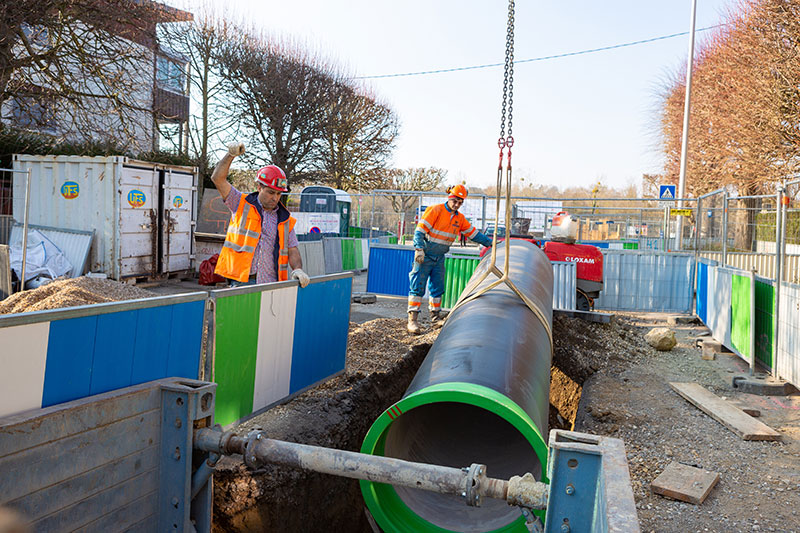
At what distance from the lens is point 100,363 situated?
2.94 meters

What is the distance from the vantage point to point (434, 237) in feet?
28.9

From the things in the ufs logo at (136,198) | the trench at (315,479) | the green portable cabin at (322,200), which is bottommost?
the trench at (315,479)

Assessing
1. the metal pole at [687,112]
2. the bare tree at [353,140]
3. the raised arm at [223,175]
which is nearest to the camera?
the raised arm at [223,175]

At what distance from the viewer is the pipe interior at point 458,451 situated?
136 inches

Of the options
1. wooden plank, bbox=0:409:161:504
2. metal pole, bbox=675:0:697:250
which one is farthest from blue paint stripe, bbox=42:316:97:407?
metal pole, bbox=675:0:697:250

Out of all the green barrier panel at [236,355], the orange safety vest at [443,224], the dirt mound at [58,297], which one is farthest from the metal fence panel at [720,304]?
the dirt mound at [58,297]

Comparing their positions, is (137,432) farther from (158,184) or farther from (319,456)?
(158,184)

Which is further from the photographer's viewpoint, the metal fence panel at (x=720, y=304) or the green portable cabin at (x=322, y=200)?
the green portable cabin at (x=322, y=200)

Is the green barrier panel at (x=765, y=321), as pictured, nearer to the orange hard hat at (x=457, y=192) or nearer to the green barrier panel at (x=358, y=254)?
the orange hard hat at (x=457, y=192)

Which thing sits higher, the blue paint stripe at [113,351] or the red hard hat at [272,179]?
the red hard hat at [272,179]

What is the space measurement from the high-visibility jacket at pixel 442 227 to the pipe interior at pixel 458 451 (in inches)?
161

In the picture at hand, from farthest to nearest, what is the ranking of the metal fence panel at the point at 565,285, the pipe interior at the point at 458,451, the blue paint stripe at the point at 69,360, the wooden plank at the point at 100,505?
the metal fence panel at the point at 565,285
the pipe interior at the point at 458,451
the blue paint stripe at the point at 69,360
the wooden plank at the point at 100,505

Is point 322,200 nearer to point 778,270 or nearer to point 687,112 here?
point 687,112

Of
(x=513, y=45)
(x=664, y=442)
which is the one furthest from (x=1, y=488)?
(x=664, y=442)
